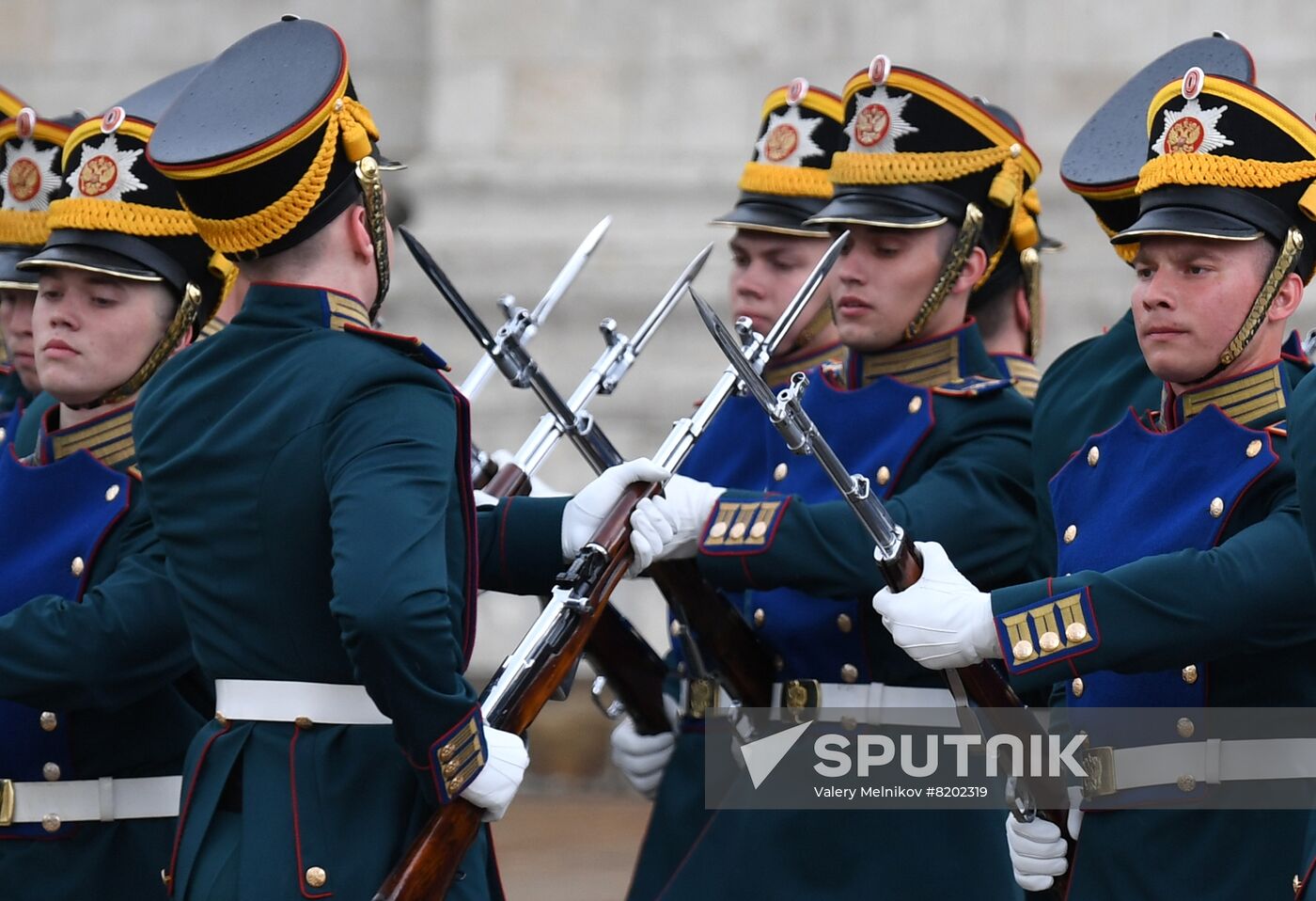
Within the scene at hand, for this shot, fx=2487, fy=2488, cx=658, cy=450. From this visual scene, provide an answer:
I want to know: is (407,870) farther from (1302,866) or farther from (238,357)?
(1302,866)

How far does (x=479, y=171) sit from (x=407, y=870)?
20.8 feet

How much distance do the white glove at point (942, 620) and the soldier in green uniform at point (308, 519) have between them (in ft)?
2.69

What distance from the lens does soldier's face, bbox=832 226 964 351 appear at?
546 cm

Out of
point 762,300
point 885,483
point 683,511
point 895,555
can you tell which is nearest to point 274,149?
point 895,555

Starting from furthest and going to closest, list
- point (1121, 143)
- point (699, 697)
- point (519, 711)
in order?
1. point (699, 697)
2. point (1121, 143)
3. point (519, 711)

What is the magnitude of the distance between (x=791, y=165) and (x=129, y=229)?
6.40ft

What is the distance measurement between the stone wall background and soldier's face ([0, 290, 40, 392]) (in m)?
3.42

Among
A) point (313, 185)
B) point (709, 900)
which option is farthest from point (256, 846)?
point (709, 900)

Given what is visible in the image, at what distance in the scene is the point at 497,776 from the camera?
13.3 ft

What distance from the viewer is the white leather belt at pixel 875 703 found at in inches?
204

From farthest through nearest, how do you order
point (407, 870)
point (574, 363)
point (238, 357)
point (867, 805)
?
point (574, 363) < point (867, 805) < point (238, 357) < point (407, 870)

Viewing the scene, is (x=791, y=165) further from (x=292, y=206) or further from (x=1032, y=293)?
(x=292, y=206)

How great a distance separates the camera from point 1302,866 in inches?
160

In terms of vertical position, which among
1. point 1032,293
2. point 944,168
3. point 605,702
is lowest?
point 605,702
